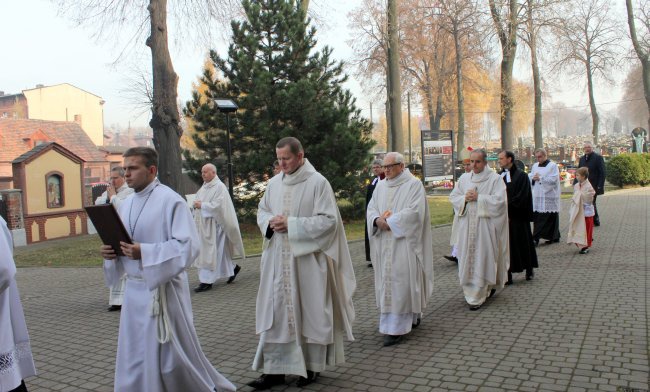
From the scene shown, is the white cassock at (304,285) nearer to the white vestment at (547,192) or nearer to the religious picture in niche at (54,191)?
the white vestment at (547,192)

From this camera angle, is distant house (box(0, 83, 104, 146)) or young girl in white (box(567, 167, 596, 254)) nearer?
young girl in white (box(567, 167, 596, 254))

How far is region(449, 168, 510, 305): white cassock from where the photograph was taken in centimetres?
751

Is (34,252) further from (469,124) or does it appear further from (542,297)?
(469,124)

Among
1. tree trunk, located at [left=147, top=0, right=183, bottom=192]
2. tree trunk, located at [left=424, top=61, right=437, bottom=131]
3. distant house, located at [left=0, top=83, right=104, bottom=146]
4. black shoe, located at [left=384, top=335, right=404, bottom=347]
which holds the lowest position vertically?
black shoe, located at [left=384, top=335, right=404, bottom=347]

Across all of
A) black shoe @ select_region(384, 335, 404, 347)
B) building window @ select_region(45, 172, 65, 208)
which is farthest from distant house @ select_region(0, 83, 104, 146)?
black shoe @ select_region(384, 335, 404, 347)

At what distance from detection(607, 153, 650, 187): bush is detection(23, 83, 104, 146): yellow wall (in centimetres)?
5778

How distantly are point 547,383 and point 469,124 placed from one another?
5101 centimetres

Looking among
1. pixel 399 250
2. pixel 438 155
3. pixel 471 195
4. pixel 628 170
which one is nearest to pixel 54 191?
pixel 438 155

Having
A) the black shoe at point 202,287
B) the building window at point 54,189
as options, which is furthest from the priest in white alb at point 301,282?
the building window at point 54,189

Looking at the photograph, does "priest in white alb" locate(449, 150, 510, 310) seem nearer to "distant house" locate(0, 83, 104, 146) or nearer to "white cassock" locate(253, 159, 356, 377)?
"white cassock" locate(253, 159, 356, 377)

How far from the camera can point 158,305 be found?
Answer: 12.5 ft

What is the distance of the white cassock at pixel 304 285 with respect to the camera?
4.84m

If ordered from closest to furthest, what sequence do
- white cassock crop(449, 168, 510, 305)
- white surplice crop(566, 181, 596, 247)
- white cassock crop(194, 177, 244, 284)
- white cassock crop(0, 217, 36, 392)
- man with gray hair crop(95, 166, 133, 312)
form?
white cassock crop(0, 217, 36, 392) < white cassock crop(449, 168, 510, 305) < man with gray hair crop(95, 166, 133, 312) < white cassock crop(194, 177, 244, 284) < white surplice crop(566, 181, 596, 247)

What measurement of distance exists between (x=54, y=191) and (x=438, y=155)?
1388cm
